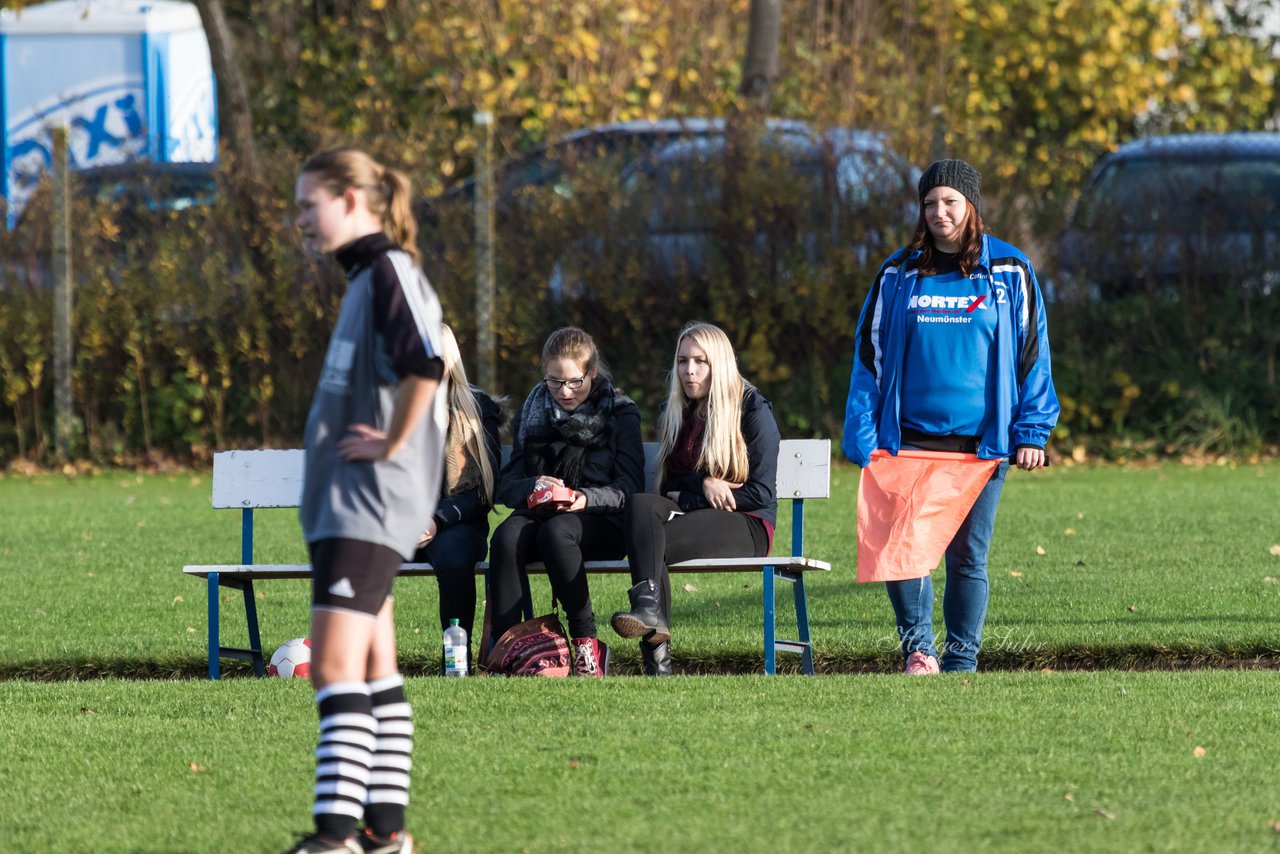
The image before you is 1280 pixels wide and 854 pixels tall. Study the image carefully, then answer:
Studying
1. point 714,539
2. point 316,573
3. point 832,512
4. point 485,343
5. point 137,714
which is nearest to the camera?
point 316,573

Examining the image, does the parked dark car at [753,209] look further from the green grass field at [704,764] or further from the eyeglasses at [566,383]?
the green grass field at [704,764]

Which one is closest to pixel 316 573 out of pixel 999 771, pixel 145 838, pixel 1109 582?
pixel 145 838

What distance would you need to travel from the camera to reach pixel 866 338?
22.5ft

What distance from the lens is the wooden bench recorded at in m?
7.17

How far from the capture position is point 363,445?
407 centimetres

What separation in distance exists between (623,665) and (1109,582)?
8.27 ft

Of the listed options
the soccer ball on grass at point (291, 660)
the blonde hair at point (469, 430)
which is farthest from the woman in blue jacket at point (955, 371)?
the soccer ball on grass at point (291, 660)

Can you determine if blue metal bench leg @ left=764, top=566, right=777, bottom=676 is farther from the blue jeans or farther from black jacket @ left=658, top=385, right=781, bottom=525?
the blue jeans

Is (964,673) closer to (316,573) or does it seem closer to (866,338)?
(866,338)

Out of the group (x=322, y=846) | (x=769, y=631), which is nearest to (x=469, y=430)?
(x=769, y=631)

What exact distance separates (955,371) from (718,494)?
1130 mm

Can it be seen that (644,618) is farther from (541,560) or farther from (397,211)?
(397,211)

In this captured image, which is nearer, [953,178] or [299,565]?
[953,178]

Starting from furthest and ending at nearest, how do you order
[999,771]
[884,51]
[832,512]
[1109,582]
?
[884,51]
[832,512]
[1109,582]
[999,771]
